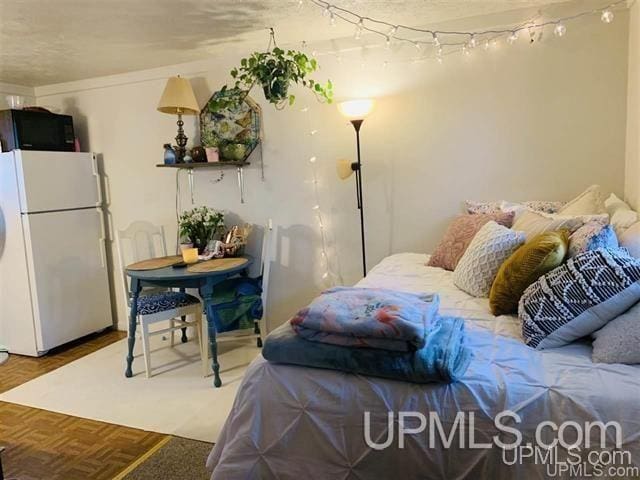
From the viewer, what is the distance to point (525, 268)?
5.77 ft

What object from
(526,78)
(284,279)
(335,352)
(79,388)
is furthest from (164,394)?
(526,78)

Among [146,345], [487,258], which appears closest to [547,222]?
[487,258]

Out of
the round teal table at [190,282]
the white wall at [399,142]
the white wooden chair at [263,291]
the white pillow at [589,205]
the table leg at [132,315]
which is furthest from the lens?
the white wooden chair at [263,291]

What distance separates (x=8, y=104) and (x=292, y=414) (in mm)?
3784

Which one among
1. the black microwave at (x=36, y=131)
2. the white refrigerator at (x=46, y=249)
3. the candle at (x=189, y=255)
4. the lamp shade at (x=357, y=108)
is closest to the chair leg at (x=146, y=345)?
the candle at (x=189, y=255)

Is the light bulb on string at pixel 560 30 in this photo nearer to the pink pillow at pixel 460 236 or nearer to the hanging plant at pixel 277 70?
the pink pillow at pixel 460 236

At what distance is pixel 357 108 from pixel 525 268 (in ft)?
5.22

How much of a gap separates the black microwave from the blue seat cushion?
1529 mm

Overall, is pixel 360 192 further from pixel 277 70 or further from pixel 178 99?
pixel 178 99

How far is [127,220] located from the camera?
4012 mm

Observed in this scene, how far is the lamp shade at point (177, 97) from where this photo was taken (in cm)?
331

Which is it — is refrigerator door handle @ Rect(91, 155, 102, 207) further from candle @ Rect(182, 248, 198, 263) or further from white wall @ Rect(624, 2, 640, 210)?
white wall @ Rect(624, 2, 640, 210)

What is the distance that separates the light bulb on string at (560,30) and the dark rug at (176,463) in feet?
9.02
